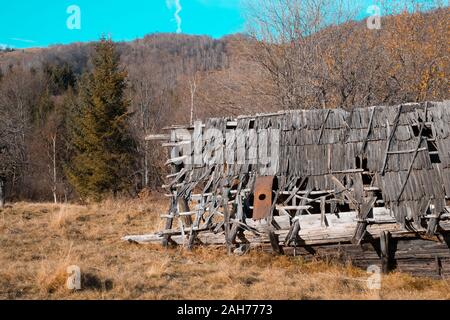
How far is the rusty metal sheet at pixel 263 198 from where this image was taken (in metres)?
8.90

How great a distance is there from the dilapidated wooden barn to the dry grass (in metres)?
0.45

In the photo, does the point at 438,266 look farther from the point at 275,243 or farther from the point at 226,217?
the point at 226,217

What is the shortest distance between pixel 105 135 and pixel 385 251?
66.1 feet

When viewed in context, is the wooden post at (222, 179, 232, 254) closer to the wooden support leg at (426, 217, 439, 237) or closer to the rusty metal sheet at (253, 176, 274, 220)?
the rusty metal sheet at (253, 176, 274, 220)

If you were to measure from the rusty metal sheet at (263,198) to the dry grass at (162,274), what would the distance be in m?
0.85

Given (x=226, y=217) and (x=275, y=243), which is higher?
(x=226, y=217)

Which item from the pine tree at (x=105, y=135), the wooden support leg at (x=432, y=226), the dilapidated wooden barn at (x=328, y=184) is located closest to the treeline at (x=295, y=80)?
the pine tree at (x=105, y=135)

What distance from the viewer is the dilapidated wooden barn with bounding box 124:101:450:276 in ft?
26.9

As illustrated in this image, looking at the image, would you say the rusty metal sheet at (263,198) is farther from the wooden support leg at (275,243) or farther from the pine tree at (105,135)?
the pine tree at (105,135)

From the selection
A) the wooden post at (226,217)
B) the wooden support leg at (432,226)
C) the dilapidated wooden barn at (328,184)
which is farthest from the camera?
the wooden post at (226,217)

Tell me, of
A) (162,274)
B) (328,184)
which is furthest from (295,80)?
(162,274)

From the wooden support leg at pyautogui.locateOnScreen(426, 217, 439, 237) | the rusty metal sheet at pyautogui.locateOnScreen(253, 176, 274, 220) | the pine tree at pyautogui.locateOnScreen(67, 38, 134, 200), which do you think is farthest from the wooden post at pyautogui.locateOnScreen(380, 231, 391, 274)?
the pine tree at pyautogui.locateOnScreen(67, 38, 134, 200)

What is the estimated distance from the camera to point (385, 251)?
26.8 ft

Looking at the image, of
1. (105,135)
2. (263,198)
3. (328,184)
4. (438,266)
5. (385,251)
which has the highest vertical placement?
(105,135)
